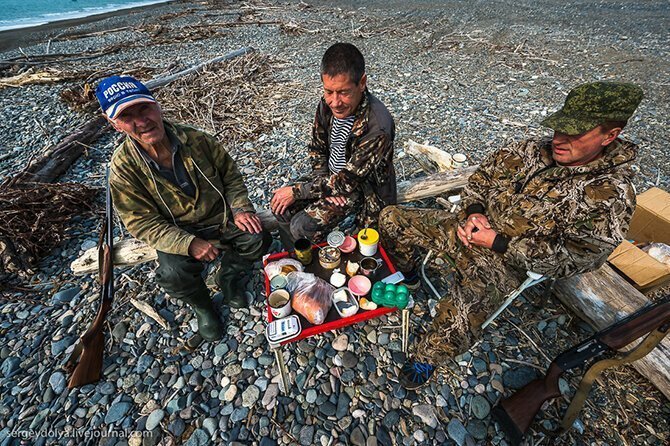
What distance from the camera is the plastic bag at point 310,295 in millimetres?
2867

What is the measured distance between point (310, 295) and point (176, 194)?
1867 millimetres

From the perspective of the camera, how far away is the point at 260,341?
3637mm

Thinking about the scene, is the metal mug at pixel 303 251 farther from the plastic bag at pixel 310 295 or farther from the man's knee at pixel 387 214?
the man's knee at pixel 387 214

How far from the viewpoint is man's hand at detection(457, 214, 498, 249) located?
9.40 ft

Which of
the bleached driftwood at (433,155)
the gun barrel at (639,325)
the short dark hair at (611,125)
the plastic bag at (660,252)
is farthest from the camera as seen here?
the bleached driftwood at (433,155)

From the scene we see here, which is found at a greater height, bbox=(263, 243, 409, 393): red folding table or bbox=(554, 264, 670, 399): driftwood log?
bbox=(263, 243, 409, 393): red folding table

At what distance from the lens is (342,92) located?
3240mm

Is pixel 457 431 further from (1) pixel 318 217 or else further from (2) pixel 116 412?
(2) pixel 116 412

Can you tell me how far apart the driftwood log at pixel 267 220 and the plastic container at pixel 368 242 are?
1.44 metres

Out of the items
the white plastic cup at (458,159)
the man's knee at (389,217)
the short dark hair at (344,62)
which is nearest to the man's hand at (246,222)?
the man's knee at (389,217)

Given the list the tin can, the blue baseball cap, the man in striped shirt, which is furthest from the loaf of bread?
the blue baseball cap

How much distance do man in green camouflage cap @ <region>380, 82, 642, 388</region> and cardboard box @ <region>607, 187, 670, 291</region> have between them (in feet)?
4.87

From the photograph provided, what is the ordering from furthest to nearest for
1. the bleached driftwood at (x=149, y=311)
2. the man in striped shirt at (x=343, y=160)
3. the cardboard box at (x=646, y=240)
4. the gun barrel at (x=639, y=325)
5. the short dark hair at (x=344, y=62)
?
1. the bleached driftwood at (x=149, y=311)
2. the cardboard box at (x=646, y=240)
3. the man in striped shirt at (x=343, y=160)
4. the short dark hair at (x=344, y=62)
5. the gun barrel at (x=639, y=325)

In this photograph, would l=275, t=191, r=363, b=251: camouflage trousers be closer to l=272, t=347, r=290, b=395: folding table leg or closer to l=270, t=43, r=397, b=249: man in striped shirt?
l=270, t=43, r=397, b=249: man in striped shirt
